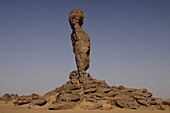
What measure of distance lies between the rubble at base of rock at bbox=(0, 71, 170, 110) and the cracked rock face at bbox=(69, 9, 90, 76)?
2831mm

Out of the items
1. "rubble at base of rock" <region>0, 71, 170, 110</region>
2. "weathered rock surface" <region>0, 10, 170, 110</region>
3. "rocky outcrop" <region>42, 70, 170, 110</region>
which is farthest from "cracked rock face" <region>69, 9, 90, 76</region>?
"rocky outcrop" <region>42, 70, 170, 110</region>

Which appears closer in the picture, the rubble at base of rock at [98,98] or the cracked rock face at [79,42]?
the rubble at base of rock at [98,98]

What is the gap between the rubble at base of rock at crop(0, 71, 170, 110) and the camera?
23531 millimetres

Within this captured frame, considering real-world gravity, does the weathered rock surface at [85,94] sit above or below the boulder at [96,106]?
above

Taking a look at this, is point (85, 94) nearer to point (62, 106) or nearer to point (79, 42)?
point (62, 106)

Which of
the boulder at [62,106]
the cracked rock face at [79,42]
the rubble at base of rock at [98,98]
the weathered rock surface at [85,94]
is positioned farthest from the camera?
the cracked rock face at [79,42]

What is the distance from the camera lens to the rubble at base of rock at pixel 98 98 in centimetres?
2353

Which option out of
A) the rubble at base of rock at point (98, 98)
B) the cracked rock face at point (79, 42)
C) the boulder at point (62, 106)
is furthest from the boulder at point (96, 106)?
the cracked rock face at point (79, 42)

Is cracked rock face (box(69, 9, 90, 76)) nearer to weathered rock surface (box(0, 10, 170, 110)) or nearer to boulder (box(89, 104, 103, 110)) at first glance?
weathered rock surface (box(0, 10, 170, 110))

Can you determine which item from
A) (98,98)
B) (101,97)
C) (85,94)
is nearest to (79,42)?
(85,94)

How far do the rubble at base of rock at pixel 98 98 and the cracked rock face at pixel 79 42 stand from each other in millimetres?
2831

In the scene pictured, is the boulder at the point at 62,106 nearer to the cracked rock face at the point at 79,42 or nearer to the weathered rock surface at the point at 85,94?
the weathered rock surface at the point at 85,94

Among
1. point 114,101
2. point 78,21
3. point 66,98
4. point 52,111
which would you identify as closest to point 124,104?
point 114,101

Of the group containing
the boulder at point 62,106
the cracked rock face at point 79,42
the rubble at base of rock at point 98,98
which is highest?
the cracked rock face at point 79,42
